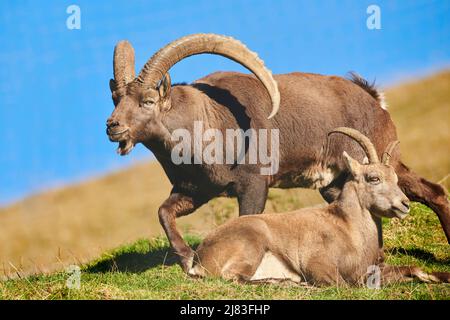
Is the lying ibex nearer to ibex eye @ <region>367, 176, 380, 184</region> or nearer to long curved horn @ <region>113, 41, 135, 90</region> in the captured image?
ibex eye @ <region>367, 176, 380, 184</region>

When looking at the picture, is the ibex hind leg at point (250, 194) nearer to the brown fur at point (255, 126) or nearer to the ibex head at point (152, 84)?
the brown fur at point (255, 126)

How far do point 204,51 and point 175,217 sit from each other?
2650 millimetres

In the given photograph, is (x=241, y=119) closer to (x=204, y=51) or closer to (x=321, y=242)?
(x=204, y=51)

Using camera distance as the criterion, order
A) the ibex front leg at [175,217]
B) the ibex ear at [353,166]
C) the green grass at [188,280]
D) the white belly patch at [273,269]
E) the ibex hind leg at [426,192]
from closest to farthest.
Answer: the green grass at [188,280], the white belly patch at [273,269], the ibex ear at [353,166], the ibex front leg at [175,217], the ibex hind leg at [426,192]

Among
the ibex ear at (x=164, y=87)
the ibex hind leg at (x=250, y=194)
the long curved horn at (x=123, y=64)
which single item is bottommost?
the ibex hind leg at (x=250, y=194)

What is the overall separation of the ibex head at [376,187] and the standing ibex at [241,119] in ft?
5.25

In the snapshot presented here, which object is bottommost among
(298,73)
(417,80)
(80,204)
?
(80,204)

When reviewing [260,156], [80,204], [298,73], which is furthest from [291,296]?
[80,204]

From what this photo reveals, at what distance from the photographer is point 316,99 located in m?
13.5

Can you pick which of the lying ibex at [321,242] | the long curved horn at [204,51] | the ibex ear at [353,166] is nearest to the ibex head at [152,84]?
the long curved horn at [204,51]

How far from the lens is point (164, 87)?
1232 centimetres

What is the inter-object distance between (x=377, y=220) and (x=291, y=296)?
7.97ft

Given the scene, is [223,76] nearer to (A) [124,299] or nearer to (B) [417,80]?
(A) [124,299]

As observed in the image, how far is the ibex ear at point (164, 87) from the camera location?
12.2m
